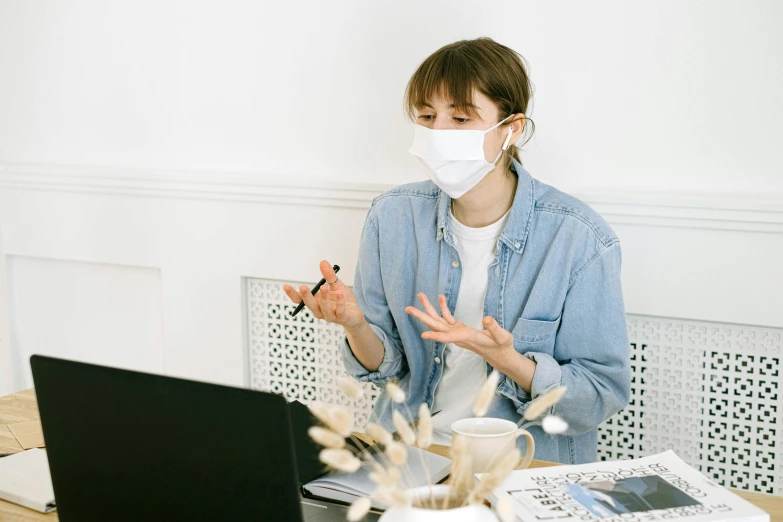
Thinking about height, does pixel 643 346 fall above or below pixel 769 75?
below

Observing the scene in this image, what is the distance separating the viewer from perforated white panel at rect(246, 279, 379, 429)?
229cm

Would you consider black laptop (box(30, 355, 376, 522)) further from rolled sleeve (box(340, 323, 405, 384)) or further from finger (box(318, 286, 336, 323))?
rolled sleeve (box(340, 323, 405, 384))

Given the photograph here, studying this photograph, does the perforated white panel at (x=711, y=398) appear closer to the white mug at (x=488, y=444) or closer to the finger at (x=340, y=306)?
the finger at (x=340, y=306)

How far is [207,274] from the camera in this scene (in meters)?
2.40

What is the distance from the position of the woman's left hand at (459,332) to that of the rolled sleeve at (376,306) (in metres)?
0.37

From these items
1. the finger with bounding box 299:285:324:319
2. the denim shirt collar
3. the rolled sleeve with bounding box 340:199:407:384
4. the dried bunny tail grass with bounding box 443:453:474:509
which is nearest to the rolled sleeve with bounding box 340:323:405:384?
the rolled sleeve with bounding box 340:199:407:384

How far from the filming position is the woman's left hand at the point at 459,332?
4.42ft

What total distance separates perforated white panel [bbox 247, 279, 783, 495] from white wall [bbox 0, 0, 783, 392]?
63mm

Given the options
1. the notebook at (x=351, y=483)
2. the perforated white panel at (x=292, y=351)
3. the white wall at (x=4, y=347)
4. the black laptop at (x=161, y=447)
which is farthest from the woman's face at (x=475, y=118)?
the white wall at (x=4, y=347)

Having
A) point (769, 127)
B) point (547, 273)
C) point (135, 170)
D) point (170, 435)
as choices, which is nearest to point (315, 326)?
point (135, 170)

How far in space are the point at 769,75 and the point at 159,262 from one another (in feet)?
5.54

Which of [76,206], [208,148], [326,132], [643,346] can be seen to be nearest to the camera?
[643,346]

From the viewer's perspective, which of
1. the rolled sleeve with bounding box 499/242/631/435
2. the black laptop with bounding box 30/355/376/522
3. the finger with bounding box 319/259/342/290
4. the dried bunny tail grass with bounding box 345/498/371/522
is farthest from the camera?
the rolled sleeve with bounding box 499/242/631/435

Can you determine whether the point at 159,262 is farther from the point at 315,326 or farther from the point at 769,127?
the point at 769,127
